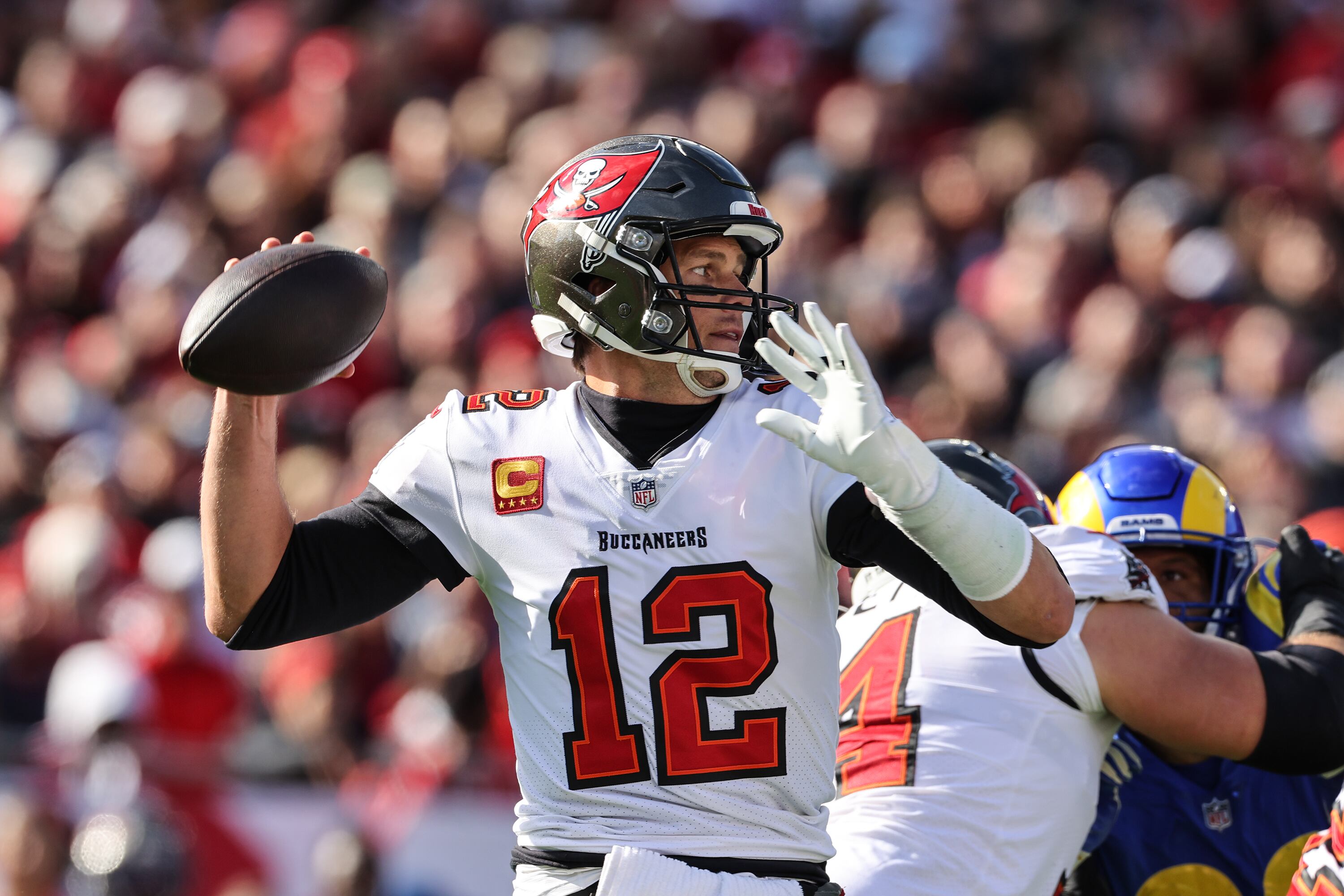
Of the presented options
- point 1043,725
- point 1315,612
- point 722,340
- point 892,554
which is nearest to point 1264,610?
point 1315,612

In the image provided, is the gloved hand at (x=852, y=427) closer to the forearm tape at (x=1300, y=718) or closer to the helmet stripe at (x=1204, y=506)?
the forearm tape at (x=1300, y=718)

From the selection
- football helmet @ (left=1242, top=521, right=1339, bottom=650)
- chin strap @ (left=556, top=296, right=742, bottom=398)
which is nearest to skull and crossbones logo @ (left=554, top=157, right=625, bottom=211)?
chin strap @ (left=556, top=296, right=742, bottom=398)

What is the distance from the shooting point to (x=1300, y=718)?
3.40m

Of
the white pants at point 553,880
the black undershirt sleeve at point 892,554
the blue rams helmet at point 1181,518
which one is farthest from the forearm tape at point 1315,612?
the white pants at point 553,880

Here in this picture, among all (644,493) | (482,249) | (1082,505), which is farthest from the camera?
(482,249)

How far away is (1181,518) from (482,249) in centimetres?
534

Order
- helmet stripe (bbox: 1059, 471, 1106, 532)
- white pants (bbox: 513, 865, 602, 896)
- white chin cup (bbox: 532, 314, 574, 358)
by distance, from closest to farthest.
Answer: white pants (bbox: 513, 865, 602, 896) → white chin cup (bbox: 532, 314, 574, 358) → helmet stripe (bbox: 1059, 471, 1106, 532)

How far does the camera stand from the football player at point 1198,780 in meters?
3.96

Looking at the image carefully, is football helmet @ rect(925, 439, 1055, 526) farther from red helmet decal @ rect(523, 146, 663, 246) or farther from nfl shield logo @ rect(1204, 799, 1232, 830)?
red helmet decal @ rect(523, 146, 663, 246)

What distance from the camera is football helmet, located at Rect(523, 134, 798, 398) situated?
2.99 metres

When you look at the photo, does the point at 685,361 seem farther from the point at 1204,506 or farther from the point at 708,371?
the point at 1204,506

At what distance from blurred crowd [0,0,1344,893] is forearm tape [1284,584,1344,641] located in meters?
2.63

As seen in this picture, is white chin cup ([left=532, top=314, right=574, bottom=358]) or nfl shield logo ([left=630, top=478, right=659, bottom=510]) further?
white chin cup ([left=532, top=314, right=574, bottom=358])

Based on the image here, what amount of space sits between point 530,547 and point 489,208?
6439mm
